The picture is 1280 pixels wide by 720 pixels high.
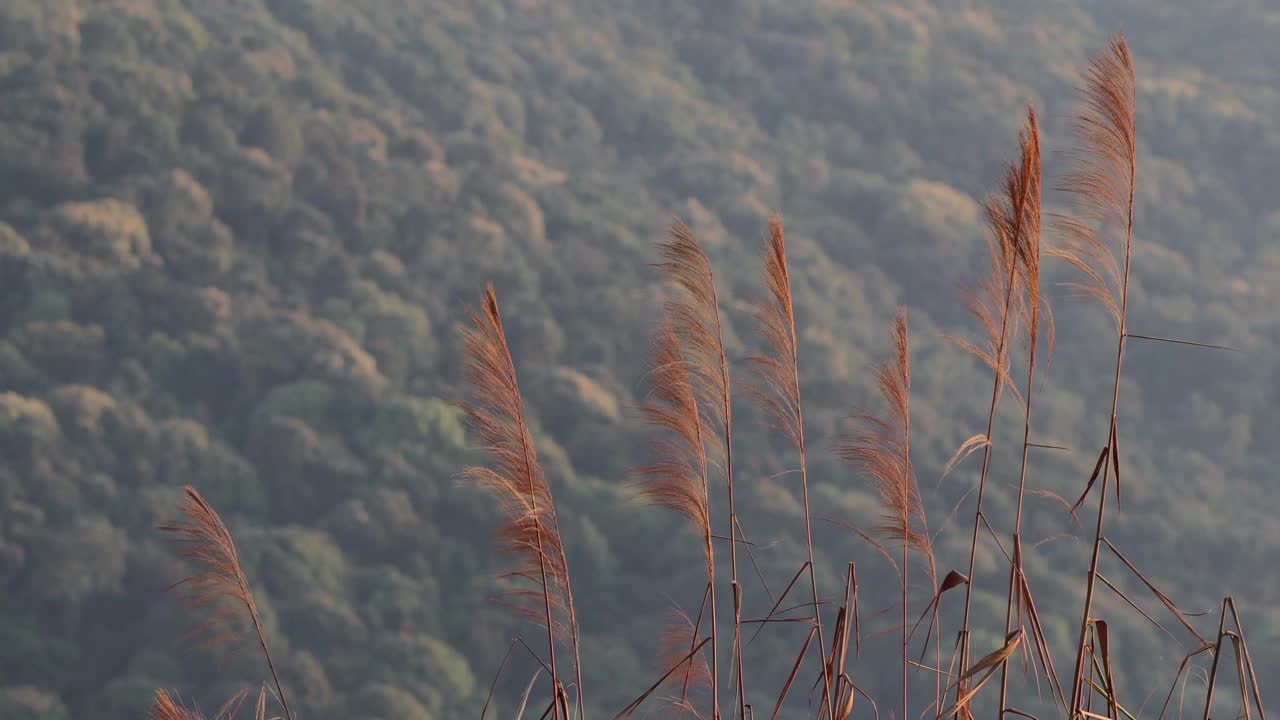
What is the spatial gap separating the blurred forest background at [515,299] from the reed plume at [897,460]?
7408 mm

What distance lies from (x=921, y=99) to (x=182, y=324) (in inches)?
342

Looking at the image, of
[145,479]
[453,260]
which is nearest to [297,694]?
[145,479]

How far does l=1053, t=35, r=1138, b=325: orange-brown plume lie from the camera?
3.36 feet

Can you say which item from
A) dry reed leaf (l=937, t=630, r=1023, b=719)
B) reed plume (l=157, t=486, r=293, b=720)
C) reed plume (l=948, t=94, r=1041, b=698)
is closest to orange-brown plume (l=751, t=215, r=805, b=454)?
reed plume (l=948, t=94, r=1041, b=698)

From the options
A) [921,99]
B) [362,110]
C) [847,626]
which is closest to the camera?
[847,626]

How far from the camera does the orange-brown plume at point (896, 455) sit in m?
1.19

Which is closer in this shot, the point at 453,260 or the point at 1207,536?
the point at 1207,536

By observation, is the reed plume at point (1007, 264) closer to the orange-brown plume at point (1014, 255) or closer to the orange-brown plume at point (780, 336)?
Answer: the orange-brown plume at point (1014, 255)

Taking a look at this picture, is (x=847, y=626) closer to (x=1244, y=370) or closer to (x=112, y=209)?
(x=112, y=209)

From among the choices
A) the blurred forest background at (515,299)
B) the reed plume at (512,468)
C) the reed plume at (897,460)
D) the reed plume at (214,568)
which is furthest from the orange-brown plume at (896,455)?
the blurred forest background at (515,299)

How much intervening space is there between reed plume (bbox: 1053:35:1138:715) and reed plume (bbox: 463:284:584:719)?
0.45 metres

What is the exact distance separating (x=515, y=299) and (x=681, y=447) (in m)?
11.0

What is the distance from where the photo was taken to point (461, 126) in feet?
45.2

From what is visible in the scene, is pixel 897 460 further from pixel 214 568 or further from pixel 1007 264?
pixel 214 568
